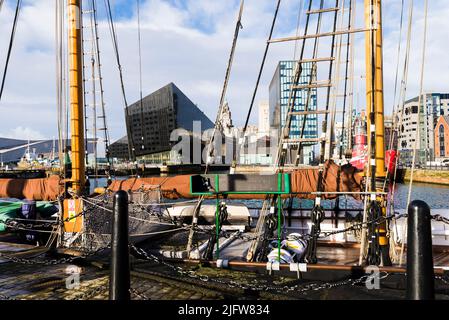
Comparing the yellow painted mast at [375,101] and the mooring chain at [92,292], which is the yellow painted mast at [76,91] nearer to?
the mooring chain at [92,292]

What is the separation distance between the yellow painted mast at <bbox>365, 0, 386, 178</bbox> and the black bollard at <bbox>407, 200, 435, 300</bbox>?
14.2ft

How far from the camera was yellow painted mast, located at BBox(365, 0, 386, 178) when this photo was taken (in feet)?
23.8

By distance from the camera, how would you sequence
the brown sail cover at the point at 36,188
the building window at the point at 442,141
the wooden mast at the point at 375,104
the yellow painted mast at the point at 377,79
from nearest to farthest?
1. the wooden mast at the point at 375,104
2. the yellow painted mast at the point at 377,79
3. the brown sail cover at the point at 36,188
4. the building window at the point at 442,141

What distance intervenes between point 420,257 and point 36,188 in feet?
40.1

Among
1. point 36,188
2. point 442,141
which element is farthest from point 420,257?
point 442,141

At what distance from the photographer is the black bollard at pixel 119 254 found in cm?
363

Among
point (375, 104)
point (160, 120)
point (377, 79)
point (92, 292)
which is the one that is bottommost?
point (92, 292)

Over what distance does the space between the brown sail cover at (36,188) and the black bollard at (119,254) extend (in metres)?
9.09

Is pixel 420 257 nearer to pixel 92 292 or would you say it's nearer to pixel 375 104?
pixel 92 292

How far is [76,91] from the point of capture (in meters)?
9.84

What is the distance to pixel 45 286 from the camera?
566 cm

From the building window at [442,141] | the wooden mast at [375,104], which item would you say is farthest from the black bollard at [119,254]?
the building window at [442,141]
